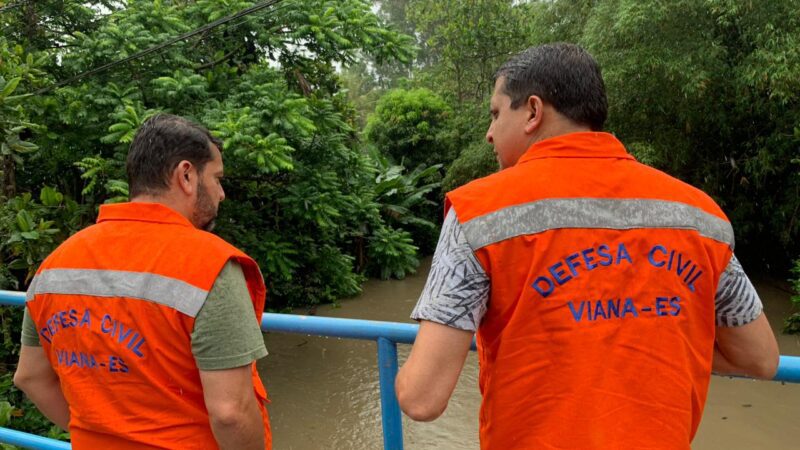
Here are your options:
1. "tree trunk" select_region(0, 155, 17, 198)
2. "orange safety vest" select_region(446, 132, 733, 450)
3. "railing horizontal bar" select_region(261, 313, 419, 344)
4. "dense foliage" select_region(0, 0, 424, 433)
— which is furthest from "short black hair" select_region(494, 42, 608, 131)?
"tree trunk" select_region(0, 155, 17, 198)

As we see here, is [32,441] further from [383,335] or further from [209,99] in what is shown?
[209,99]

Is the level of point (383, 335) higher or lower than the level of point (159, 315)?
lower

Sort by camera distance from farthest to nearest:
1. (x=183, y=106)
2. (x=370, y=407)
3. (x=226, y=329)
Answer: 1. (x=370, y=407)
2. (x=183, y=106)
3. (x=226, y=329)

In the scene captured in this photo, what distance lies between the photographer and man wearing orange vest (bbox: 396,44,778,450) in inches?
37.2

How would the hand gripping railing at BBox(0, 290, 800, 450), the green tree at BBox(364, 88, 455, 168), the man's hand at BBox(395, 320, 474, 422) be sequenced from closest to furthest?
the man's hand at BBox(395, 320, 474, 422), the hand gripping railing at BBox(0, 290, 800, 450), the green tree at BBox(364, 88, 455, 168)

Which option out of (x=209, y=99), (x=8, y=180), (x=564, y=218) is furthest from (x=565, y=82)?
(x=8, y=180)

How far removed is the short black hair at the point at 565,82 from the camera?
104cm

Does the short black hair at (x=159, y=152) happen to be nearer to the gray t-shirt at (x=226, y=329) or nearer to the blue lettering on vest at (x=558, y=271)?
the gray t-shirt at (x=226, y=329)

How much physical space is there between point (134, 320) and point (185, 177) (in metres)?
0.31

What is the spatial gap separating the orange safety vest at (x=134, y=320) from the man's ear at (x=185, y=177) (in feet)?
0.20

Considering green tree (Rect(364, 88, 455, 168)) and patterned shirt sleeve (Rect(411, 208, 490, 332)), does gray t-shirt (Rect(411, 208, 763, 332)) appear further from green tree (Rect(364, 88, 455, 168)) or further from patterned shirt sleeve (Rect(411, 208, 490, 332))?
green tree (Rect(364, 88, 455, 168))

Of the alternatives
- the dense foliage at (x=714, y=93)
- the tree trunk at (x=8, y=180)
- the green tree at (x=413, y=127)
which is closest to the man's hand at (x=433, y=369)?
the tree trunk at (x=8, y=180)

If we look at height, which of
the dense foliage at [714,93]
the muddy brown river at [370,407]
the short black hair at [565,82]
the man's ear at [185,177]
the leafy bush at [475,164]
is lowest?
the muddy brown river at [370,407]

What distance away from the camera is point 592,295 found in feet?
3.09
